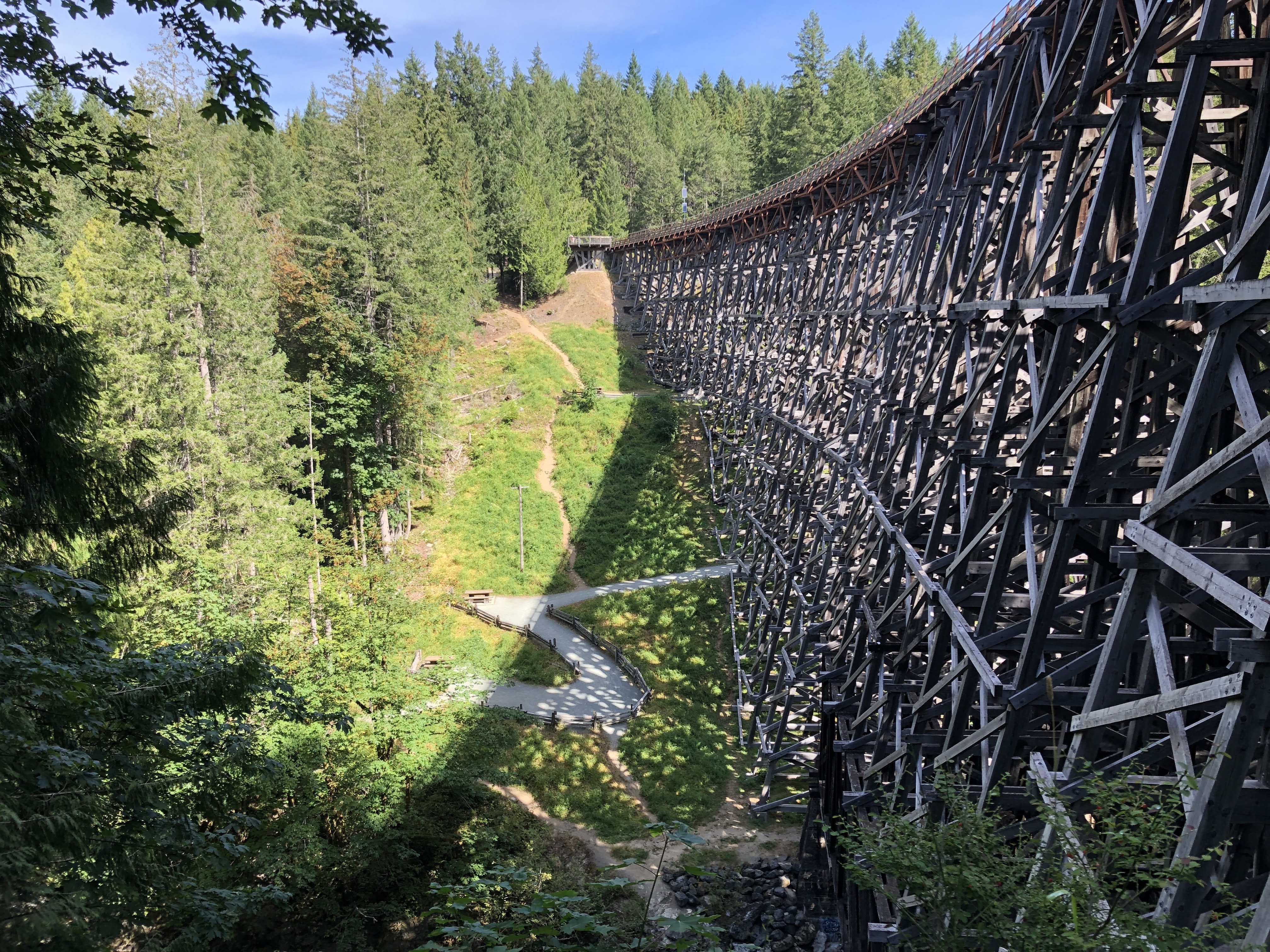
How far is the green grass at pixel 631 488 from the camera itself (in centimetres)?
2769

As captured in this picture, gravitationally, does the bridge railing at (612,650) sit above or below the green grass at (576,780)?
above

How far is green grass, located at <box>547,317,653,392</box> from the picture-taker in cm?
4091

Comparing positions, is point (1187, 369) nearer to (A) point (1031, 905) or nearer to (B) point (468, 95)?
(A) point (1031, 905)

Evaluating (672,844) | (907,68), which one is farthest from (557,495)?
(907,68)

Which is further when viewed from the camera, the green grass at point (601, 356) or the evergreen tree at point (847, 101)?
the evergreen tree at point (847, 101)

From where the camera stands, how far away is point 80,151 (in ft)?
16.8

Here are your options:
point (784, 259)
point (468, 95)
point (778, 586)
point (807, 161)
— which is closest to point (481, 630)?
point (778, 586)

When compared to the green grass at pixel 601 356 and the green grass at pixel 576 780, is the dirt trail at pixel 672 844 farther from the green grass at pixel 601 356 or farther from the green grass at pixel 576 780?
the green grass at pixel 601 356

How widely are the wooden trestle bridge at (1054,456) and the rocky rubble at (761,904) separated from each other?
71 cm

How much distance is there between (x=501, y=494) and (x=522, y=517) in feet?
11.6

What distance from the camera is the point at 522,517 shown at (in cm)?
2892

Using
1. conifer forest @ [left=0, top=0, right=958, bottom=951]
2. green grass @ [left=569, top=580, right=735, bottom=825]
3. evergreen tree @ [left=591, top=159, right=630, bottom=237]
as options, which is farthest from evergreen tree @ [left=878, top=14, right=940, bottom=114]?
green grass @ [left=569, top=580, right=735, bottom=825]

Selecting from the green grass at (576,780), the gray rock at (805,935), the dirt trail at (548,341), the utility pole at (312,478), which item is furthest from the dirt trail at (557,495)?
the gray rock at (805,935)

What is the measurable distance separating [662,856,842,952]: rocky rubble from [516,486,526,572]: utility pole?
51.9 feet
